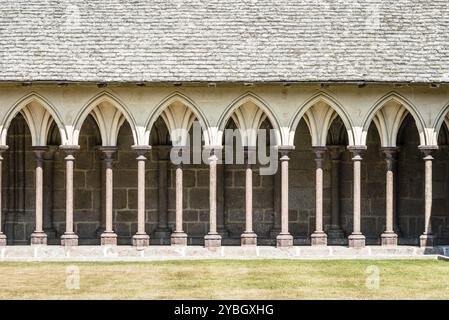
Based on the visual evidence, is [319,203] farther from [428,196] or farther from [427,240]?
[427,240]

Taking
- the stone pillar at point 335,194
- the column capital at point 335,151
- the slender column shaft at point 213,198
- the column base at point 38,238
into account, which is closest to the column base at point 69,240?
the column base at point 38,238

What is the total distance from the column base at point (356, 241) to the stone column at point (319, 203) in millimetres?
598

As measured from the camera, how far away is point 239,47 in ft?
94.3

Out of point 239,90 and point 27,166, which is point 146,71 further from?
point 27,166

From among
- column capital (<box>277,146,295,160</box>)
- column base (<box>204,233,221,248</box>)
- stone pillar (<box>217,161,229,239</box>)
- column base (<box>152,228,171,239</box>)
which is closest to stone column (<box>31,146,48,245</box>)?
column base (<box>152,228,171,239</box>)

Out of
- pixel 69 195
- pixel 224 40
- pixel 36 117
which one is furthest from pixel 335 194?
pixel 36 117

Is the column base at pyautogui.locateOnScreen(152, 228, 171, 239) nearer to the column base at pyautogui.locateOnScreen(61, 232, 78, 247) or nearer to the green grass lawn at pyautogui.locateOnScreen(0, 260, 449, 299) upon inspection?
the column base at pyautogui.locateOnScreen(61, 232, 78, 247)

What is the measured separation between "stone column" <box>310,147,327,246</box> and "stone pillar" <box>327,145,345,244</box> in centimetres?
201

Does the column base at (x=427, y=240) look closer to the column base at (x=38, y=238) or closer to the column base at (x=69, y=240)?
the column base at (x=69, y=240)

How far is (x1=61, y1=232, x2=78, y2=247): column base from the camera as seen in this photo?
93.8 ft

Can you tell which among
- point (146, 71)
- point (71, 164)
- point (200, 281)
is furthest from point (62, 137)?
point (200, 281)

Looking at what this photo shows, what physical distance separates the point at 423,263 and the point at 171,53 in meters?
7.35

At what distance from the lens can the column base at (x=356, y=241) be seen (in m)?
28.7

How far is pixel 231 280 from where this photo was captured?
22.7m
